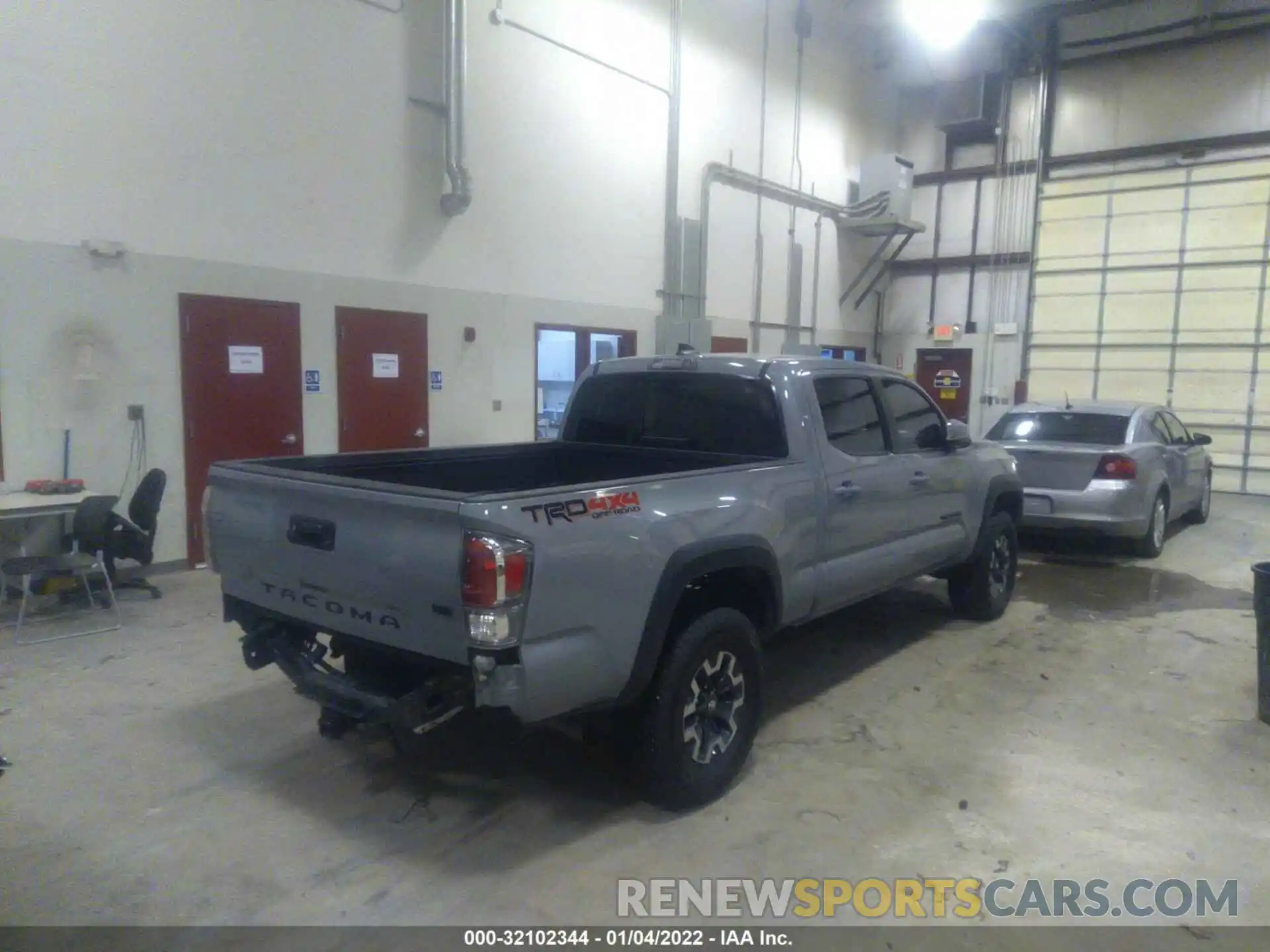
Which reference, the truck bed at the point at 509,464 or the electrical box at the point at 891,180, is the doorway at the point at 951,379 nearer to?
the electrical box at the point at 891,180

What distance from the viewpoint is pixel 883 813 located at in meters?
3.37

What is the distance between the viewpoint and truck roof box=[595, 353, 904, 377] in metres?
4.12

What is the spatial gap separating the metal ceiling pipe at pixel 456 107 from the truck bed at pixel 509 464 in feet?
15.1

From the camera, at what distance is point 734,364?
4.17 meters

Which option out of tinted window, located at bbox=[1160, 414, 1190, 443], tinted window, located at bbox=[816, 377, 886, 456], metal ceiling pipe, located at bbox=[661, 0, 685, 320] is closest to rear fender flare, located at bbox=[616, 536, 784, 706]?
tinted window, located at bbox=[816, 377, 886, 456]

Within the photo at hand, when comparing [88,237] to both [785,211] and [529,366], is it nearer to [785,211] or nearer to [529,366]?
[529,366]

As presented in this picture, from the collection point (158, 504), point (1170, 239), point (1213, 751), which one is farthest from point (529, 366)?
point (1170, 239)

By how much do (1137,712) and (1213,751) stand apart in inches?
18.2

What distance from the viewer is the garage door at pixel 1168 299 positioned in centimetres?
1291

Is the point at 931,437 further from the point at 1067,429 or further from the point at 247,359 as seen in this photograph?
the point at 247,359

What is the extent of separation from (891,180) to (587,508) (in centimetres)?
1389

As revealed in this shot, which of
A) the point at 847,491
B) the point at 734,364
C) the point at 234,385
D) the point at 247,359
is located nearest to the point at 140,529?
the point at 234,385

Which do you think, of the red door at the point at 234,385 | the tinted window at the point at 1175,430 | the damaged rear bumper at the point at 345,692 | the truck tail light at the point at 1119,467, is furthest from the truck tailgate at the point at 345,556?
the tinted window at the point at 1175,430

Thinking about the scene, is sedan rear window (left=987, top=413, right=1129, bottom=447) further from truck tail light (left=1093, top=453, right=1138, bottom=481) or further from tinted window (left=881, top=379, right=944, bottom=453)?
tinted window (left=881, top=379, right=944, bottom=453)
